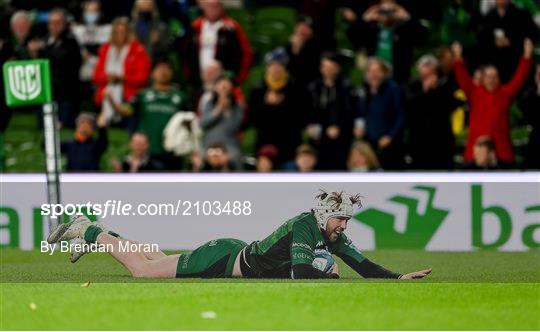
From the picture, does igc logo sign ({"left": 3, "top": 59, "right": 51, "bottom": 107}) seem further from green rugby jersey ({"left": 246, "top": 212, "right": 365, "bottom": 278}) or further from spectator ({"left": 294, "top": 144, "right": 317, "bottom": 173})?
green rugby jersey ({"left": 246, "top": 212, "right": 365, "bottom": 278})

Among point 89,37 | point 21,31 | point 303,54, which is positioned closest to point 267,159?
point 303,54

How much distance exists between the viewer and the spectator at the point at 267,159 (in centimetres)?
1753

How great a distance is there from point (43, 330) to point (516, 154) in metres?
8.21

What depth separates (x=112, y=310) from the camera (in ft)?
40.1

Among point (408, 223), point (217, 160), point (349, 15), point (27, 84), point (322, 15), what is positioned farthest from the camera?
point (322, 15)

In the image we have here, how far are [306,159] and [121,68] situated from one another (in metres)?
3.12

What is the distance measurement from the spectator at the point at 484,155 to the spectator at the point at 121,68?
430cm

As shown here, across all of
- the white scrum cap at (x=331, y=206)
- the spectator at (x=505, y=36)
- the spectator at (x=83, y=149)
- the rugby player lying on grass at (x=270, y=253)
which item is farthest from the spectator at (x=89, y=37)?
the white scrum cap at (x=331, y=206)

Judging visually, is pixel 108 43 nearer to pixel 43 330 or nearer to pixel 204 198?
pixel 204 198

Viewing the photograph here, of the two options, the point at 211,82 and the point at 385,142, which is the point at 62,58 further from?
the point at 385,142

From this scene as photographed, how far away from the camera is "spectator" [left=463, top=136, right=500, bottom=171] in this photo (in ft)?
55.4

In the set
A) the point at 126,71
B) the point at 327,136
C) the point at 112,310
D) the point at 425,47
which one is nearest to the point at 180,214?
the point at 112,310

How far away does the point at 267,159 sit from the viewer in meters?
17.6

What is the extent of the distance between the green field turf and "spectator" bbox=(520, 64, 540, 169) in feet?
11.4
